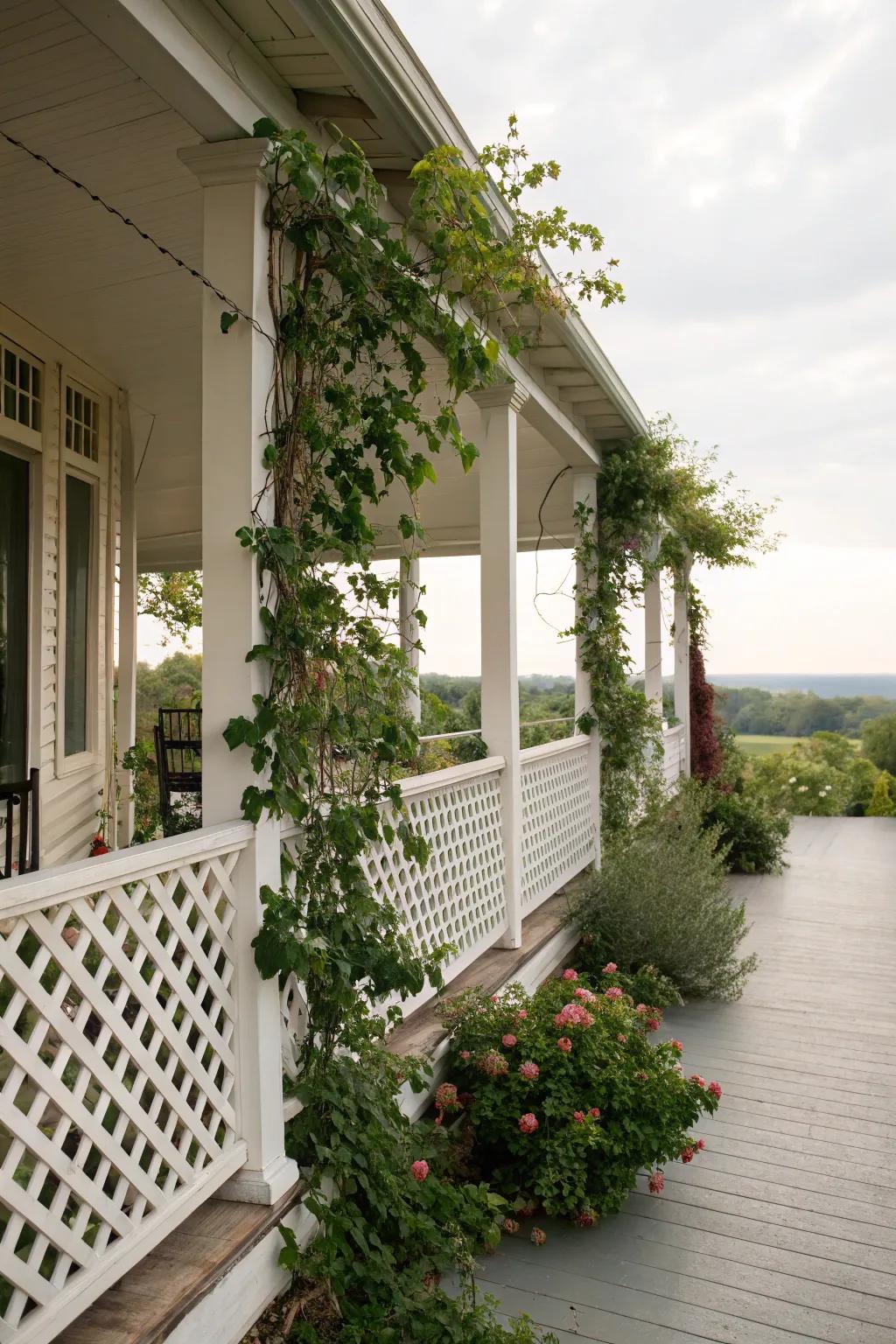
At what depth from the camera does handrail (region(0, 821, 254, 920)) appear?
1597mm

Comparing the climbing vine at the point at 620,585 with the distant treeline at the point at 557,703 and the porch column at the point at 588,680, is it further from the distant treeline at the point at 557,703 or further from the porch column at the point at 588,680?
the distant treeline at the point at 557,703

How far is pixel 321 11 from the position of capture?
7.06 feet

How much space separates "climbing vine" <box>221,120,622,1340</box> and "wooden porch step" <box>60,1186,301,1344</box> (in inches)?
7.3

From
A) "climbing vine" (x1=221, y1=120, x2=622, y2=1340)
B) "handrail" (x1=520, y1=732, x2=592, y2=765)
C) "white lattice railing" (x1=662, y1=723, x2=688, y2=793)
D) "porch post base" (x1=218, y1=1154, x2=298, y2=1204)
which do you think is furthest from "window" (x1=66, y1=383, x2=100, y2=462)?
"white lattice railing" (x1=662, y1=723, x2=688, y2=793)

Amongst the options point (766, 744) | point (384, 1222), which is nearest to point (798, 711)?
point (766, 744)

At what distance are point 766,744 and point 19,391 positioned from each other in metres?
16.4

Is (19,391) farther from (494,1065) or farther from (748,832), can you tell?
(748,832)

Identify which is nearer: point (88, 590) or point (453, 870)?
point (453, 870)

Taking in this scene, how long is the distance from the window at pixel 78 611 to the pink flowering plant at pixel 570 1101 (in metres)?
2.45

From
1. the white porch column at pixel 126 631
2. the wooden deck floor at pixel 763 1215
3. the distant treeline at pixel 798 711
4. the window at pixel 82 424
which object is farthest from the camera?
the distant treeline at pixel 798 711

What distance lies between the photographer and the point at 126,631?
5398 mm

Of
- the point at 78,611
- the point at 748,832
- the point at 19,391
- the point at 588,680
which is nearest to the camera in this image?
the point at 19,391

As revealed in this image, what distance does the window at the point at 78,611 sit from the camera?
4.65 meters

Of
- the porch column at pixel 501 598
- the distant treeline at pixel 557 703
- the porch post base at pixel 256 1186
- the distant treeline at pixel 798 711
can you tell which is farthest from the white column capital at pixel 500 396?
the distant treeline at pixel 798 711
